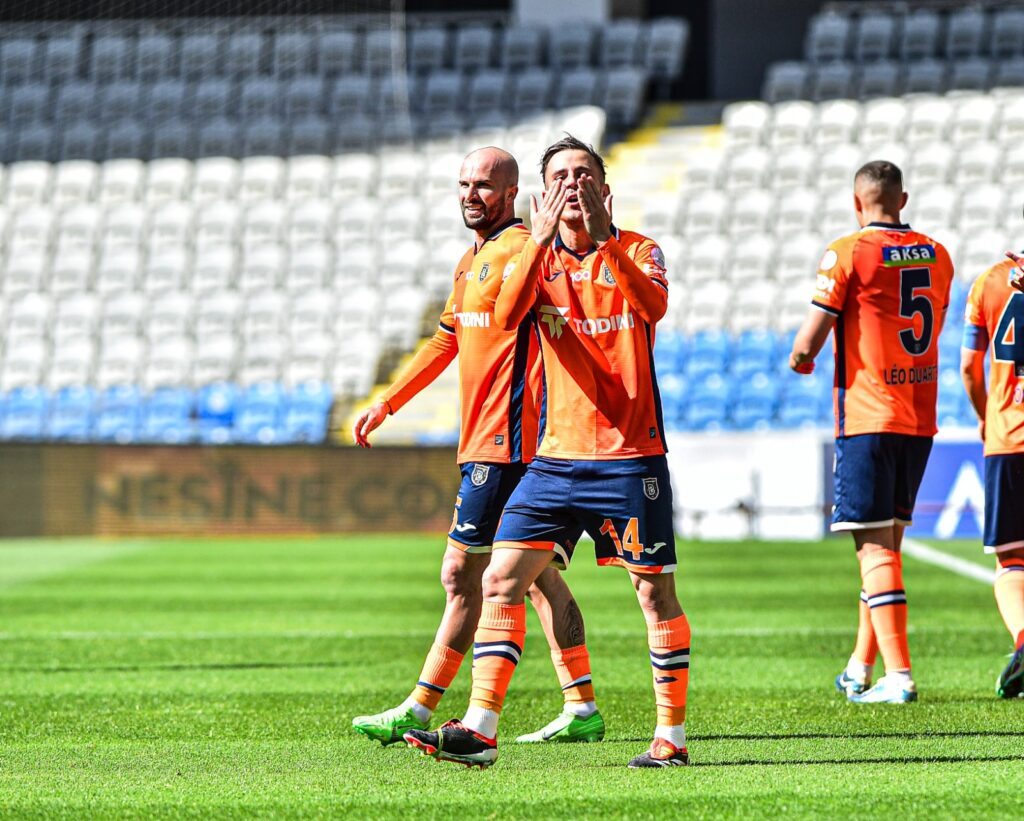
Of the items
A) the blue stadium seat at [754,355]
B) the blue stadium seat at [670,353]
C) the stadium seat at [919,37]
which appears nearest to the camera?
the blue stadium seat at [754,355]

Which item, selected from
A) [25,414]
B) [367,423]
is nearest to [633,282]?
[367,423]

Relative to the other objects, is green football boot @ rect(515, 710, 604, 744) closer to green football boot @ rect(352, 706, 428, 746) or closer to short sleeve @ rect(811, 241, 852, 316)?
green football boot @ rect(352, 706, 428, 746)

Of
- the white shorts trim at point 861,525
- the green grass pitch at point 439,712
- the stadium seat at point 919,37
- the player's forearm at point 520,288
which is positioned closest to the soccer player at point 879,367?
the white shorts trim at point 861,525

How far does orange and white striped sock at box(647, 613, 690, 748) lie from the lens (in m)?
5.21

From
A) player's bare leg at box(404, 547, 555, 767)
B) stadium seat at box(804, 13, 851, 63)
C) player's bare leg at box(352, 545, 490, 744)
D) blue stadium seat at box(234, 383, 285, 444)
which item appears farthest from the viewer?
stadium seat at box(804, 13, 851, 63)

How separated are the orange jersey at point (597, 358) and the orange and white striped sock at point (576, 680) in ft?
3.48

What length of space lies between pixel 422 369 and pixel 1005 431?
8.70 feet

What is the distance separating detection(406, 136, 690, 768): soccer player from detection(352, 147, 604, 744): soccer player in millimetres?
404

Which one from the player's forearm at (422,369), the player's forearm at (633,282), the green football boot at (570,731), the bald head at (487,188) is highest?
the bald head at (487,188)

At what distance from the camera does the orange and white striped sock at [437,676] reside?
5.85 meters

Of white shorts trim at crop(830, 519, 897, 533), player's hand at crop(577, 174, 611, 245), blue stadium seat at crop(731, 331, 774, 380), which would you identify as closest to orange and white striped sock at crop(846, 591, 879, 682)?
white shorts trim at crop(830, 519, 897, 533)

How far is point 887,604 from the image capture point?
674cm

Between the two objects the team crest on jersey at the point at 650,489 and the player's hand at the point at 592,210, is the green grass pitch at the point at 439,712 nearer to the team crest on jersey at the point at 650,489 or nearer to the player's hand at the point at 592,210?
the team crest on jersey at the point at 650,489

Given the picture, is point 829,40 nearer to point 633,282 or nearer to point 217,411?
point 217,411
